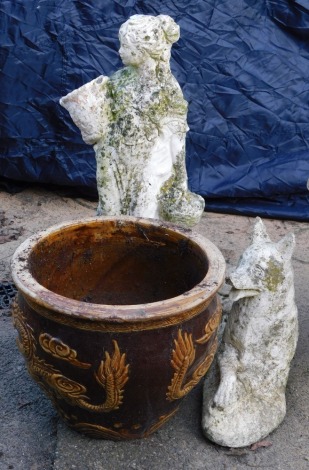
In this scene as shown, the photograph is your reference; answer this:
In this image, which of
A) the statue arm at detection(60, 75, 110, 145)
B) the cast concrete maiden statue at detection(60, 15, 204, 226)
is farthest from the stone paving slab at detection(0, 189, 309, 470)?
the statue arm at detection(60, 75, 110, 145)

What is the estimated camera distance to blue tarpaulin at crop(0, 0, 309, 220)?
4.52 metres

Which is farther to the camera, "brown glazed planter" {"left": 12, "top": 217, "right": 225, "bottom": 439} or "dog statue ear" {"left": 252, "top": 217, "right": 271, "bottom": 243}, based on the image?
"dog statue ear" {"left": 252, "top": 217, "right": 271, "bottom": 243}

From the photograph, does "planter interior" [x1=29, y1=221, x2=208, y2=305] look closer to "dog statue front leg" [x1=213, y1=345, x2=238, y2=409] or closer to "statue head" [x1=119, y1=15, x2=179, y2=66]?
"dog statue front leg" [x1=213, y1=345, x2=238, y2=409]

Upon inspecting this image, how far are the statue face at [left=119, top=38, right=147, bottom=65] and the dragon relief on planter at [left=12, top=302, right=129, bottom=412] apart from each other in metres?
1.08

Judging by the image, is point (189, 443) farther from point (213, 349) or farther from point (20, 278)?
point (20, 278)

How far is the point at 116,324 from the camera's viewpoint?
Answer: 217 cm

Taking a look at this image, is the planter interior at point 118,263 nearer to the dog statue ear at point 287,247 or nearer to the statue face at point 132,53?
the dog statue ear at point 287,247

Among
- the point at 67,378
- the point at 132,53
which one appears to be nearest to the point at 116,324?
the point at 67,378

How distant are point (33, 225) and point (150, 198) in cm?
197

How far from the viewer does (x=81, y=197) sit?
16.5ft

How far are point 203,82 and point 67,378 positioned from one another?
111 inches

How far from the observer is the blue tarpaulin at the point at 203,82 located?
178 inches

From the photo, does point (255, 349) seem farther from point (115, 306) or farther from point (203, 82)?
point (203, 82)

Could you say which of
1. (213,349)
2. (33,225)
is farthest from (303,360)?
(33,225)
